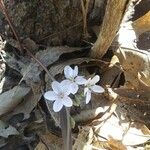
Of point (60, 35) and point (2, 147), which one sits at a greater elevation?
point (60, 35)

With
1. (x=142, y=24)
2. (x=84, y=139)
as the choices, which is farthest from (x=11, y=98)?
(x=142, y=24)

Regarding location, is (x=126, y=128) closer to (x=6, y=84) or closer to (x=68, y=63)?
(x=68, y=63)

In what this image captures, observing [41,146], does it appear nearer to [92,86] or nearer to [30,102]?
[30,102]

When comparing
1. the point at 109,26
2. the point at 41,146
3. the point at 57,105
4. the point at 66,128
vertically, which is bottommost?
the point at 41,146

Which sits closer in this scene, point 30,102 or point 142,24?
point 30,102

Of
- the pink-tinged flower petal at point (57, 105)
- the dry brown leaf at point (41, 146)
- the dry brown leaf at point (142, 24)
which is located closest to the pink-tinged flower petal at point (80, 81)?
the pink-tinged flower petal at point (57, 105)

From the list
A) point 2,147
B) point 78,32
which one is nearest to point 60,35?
point 78,32
